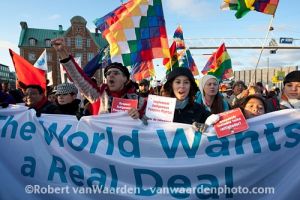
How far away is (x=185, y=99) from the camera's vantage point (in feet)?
13.2

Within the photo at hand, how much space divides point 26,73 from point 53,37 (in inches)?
2791

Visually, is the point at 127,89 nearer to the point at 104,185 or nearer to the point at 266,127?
the point at 104,185

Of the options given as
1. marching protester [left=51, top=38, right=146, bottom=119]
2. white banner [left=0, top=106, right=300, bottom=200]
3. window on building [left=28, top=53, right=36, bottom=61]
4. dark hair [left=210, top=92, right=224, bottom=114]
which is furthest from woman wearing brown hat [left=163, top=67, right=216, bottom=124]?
window on building [left=28, top=53, right=36, bottom=61]

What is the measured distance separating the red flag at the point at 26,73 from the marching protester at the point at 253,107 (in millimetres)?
2850

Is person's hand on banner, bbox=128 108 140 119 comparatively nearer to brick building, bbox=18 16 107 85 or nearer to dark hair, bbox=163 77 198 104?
dark hair, bbox=163 77 198 104

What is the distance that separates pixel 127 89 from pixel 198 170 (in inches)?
51.5

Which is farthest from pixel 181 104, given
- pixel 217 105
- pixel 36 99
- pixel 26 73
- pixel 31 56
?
pixel 31 56

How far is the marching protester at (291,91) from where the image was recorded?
4310 millimetres

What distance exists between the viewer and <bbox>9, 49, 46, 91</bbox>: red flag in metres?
5.40

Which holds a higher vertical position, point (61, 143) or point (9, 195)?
point (61, 143)

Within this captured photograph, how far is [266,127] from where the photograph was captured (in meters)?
3.85

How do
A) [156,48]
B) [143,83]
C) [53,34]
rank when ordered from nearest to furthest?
[156,48] < [143,83] < [53,34]

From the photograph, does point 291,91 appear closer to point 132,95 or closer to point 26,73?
point 132,95

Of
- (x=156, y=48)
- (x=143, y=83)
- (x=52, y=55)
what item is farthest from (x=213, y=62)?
(x=52, y=55)
